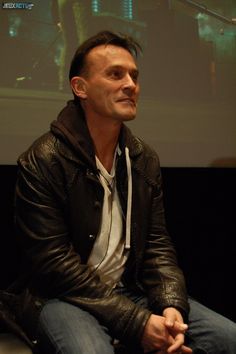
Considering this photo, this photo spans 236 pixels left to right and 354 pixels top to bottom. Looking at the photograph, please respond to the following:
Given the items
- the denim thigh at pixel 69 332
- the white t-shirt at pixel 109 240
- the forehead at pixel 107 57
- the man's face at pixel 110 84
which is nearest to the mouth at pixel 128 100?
the man's face at pixel 110 84

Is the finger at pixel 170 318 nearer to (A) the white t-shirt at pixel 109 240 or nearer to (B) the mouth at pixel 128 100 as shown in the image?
(A) the white t-shirt at pixel 109 240

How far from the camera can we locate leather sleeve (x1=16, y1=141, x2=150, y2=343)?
1.57 m

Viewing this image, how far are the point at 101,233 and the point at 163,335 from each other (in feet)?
1.42

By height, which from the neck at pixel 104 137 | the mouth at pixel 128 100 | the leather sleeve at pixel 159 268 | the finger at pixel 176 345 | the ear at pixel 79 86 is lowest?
the finger at pixel 176 345

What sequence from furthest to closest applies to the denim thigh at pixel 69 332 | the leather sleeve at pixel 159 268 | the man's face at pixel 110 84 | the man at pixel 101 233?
1. the man's face at pixel 110 84
2. the leather sleeve at pixel 159 268
3. the man at pixel 101 233
4. the denim thigh at pixel 69 332

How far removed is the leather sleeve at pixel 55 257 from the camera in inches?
61.7

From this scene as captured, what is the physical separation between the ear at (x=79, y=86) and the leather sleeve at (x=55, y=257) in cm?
28

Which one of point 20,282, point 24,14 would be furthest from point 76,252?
point 24,14

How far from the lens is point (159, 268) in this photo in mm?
1826

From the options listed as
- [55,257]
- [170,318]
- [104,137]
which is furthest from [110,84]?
[170,318]

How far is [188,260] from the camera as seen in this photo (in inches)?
107

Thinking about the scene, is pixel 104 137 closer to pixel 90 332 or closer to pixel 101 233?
pixel 101 233

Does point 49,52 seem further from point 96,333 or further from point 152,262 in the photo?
point 96,333

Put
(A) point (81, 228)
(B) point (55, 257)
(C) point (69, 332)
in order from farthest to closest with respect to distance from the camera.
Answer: (A) point (81, 228) → (B) point (55, 257) → (C) point (69, 332)
